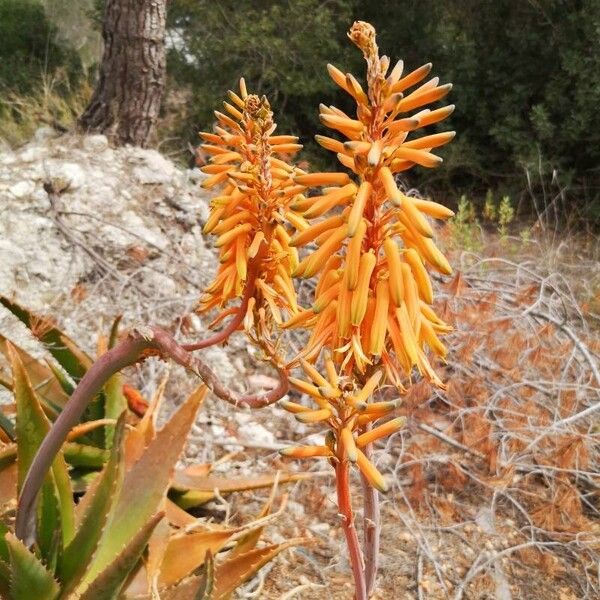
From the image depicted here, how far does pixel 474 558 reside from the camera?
7.82 feet

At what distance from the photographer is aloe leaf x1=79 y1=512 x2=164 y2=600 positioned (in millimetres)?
1274

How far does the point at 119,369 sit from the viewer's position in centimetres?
122

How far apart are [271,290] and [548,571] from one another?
1.61 meters

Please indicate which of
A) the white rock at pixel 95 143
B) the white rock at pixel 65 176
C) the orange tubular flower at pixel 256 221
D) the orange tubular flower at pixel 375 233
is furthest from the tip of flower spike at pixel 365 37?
the white rock at pixel 95 143

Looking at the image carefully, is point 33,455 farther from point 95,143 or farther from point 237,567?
point 95,143

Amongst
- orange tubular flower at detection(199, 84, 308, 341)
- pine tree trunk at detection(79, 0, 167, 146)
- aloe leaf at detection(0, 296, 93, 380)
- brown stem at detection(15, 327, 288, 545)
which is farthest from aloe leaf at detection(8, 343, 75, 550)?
pine tree trunk at detection(79, 0, 167, 146)

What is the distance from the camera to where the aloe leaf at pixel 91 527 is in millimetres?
1436

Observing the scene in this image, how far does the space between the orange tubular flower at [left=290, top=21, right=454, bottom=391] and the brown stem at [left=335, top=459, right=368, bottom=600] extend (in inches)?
6.6

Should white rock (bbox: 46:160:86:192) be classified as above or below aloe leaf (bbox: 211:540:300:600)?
above

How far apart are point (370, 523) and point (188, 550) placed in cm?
85

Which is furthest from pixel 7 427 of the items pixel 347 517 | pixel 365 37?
pixel 365 37

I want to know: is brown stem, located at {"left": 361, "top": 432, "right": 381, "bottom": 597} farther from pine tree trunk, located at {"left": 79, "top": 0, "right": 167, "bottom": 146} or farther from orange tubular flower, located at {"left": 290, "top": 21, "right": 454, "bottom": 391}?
pine tree trunk, located at {"left": 79, "top": 0, "right": 167, "bottom": 146}

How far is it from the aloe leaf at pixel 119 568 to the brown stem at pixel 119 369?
0.71ft

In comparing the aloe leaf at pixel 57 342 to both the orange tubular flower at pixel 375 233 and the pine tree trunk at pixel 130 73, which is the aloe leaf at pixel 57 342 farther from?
the pine tree trunk at pixel 130 73
